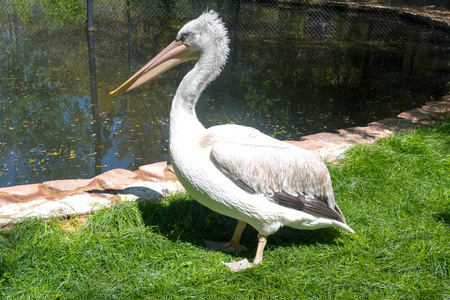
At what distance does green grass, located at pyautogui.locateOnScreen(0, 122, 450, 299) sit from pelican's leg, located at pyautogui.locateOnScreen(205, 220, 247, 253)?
6cm

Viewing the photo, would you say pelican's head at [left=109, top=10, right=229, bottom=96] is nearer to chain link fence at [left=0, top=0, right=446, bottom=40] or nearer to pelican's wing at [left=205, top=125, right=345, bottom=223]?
pelican's wing at [left=205, top=125, right=345, bottom=223]

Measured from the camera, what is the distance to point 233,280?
2641 millimetres

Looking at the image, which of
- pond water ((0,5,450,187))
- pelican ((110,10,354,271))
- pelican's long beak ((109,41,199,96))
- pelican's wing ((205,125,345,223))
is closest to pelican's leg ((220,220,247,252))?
pelican ((110,10,354,271))

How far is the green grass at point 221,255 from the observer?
2.53m

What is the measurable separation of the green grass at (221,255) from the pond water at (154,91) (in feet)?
6.02

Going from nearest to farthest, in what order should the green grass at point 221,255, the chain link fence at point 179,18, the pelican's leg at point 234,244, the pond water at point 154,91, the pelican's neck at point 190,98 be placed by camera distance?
1. the green grass at point 221,255
2. the pelican's neck at point 190,98
3. the pelican's leg at point 234,244
4. the pond water at point 154,91
5. the chain link fence at point 179,18

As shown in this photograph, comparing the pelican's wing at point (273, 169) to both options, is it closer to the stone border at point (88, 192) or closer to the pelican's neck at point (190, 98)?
the pelican's neck at point (190, 98)

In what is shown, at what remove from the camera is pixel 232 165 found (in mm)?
2576

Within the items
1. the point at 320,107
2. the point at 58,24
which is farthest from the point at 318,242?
the point at 58,24

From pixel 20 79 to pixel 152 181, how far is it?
5.02 metres

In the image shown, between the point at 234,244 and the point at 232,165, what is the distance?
80 cm

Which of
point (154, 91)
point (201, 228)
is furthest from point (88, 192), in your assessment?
point (154, 91)

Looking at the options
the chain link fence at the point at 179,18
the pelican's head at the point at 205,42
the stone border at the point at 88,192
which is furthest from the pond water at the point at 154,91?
the pelican's head at the point at 205,42

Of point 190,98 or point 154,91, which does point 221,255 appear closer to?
point 190,98
